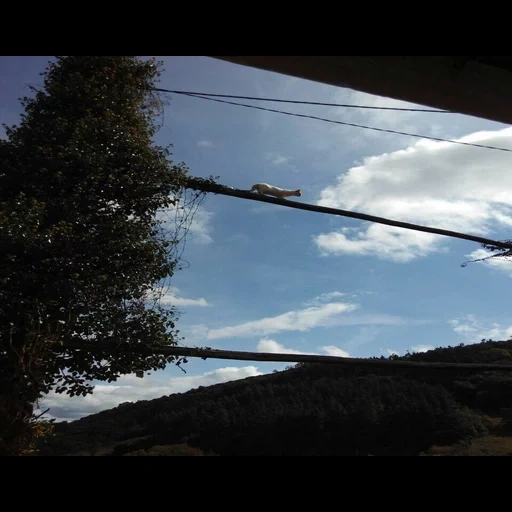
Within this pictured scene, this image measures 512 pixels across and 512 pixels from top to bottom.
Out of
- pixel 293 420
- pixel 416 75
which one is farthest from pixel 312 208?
pixel 416 75

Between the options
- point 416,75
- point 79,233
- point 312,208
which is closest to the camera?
point 416,75

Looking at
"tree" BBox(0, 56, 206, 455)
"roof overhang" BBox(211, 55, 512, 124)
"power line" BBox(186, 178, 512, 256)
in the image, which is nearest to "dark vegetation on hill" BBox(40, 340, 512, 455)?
"tree" BBox(0, 56, 206, 455)

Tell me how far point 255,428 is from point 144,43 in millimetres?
4891

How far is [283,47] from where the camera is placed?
1.55 meters

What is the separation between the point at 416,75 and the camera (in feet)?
5.82

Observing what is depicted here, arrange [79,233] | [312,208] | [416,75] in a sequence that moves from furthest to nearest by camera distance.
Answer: [312,208] → [79,233] → [416,75]

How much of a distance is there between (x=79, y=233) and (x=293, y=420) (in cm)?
354

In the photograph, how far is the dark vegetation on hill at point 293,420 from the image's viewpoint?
5156 mm

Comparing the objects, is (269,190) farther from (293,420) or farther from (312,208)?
(293,420)

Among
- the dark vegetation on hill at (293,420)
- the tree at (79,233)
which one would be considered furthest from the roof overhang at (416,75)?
the dark vegetation on hill at (293,420)

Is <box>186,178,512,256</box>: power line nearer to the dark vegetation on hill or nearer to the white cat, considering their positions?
the white cat

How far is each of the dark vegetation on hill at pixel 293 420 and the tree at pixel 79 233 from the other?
0.90 metres

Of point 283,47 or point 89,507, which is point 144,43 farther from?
point 89,507

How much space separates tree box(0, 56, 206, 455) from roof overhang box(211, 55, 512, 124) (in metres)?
3.52
